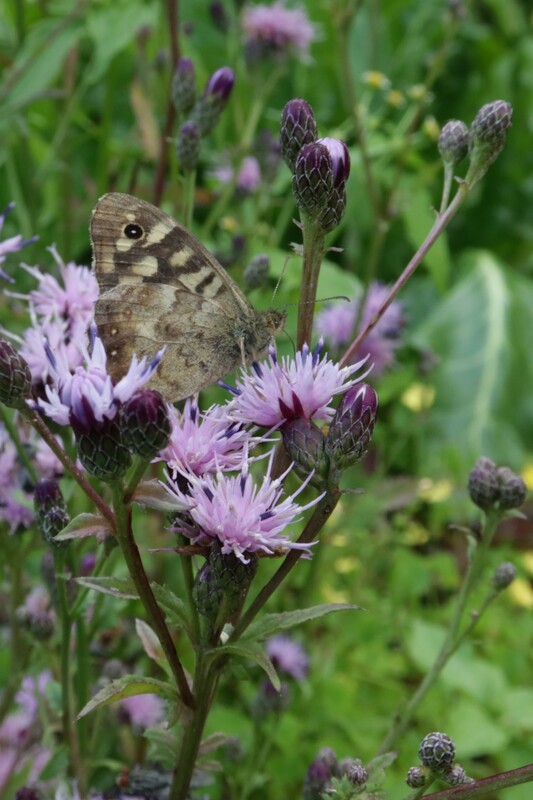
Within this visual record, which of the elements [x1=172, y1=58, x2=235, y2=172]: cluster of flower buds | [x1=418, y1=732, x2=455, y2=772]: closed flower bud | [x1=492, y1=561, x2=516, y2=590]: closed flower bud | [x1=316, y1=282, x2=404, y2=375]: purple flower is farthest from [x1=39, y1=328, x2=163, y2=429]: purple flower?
[x1=316, y1=282, x2=404, y2=375]: purple flower

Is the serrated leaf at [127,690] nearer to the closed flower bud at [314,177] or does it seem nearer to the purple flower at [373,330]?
the closed flower bud at [314,177]

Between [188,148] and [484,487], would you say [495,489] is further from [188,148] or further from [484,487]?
[188,148]

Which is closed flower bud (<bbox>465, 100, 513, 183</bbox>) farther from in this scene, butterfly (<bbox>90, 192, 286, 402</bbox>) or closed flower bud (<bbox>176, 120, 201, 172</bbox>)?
closed flower bud (<bbox>176, 120, 201, 172</bbox>)

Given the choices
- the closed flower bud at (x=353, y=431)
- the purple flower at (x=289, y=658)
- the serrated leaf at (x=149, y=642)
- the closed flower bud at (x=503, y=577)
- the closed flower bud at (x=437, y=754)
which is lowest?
the purple flower at (x=289, y=658)

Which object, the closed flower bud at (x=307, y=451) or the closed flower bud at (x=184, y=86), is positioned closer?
the closed flower bud at (x=307, y=451)

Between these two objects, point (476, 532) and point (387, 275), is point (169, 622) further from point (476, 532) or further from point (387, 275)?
point (387, 275)

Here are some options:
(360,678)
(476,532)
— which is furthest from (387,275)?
(476,532)

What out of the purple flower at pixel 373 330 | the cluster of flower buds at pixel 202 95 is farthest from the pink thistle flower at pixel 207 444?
the purple flower at pixel 373 330
